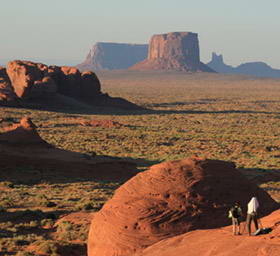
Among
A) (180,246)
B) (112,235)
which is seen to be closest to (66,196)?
(112,235)

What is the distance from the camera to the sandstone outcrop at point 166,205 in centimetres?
1448

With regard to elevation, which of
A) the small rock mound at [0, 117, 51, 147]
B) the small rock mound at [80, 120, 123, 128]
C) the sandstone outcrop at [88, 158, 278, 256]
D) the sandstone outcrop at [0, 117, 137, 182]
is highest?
the sandstone outcrop at [88, 158, 278, 256]

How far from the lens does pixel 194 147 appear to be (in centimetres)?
4644

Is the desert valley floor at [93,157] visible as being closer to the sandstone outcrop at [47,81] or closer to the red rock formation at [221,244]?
the red rock formation at [221,244]

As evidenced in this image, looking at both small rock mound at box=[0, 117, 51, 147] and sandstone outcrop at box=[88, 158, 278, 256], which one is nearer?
sandstone outcrop at box=[88, 158, 278, 256]

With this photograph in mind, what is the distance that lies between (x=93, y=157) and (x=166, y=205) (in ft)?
69.1

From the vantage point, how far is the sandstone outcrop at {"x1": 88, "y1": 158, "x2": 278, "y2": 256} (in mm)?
14477

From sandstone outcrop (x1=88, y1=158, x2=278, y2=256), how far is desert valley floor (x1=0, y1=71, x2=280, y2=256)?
9.16 ft

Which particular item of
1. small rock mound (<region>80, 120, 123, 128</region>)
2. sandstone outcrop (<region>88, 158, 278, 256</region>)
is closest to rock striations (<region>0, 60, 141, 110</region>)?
small rock mound (<region>80, 120, 123, 128</region>)

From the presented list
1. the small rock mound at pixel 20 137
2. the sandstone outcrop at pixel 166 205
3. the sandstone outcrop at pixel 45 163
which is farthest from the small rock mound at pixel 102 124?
the sandstone outcrop at pixel 166 205

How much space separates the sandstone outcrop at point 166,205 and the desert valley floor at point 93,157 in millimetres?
2793

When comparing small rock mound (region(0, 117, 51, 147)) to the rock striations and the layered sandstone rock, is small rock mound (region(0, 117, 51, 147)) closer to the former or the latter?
the layered sandstone rock

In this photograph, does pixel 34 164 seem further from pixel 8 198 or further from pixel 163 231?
pixel 163 231

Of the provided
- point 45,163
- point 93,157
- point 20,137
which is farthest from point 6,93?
point 45,163
